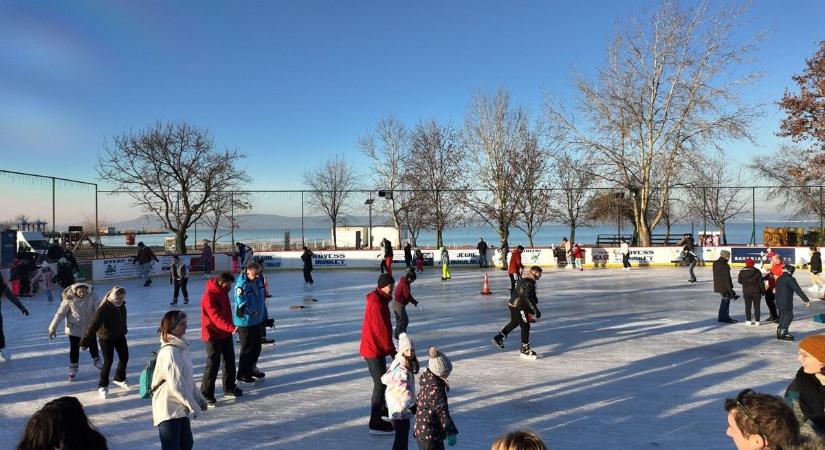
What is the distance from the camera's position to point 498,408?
18.9 ft

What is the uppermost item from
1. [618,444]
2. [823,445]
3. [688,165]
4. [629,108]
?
[629,108]

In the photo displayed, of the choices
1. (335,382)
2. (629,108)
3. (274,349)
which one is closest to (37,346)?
(274,349)

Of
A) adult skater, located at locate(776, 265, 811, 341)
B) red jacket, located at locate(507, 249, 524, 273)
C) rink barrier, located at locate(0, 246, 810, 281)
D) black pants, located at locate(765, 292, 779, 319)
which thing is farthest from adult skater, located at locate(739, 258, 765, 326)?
rink barrier, located at locate(0, 246, 810, 281)

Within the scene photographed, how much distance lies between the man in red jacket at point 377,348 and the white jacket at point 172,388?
1713 mm

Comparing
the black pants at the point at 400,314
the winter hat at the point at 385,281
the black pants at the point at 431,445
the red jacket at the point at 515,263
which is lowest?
the black pants at the point at 431,445

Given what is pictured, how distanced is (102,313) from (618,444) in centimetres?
579

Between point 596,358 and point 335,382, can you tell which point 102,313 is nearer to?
point 335,382

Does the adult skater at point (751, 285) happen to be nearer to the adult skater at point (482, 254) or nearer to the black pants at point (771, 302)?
the black pants at point (771, 302)

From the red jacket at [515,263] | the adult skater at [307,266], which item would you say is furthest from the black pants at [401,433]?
the adult skater at [307,266]

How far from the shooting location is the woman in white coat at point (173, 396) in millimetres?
3799

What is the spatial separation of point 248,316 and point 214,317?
2.18 ft

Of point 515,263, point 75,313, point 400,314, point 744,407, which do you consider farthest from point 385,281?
point 515,263

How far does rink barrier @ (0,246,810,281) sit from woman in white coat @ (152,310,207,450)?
2086cm

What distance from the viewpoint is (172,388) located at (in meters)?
3.78
